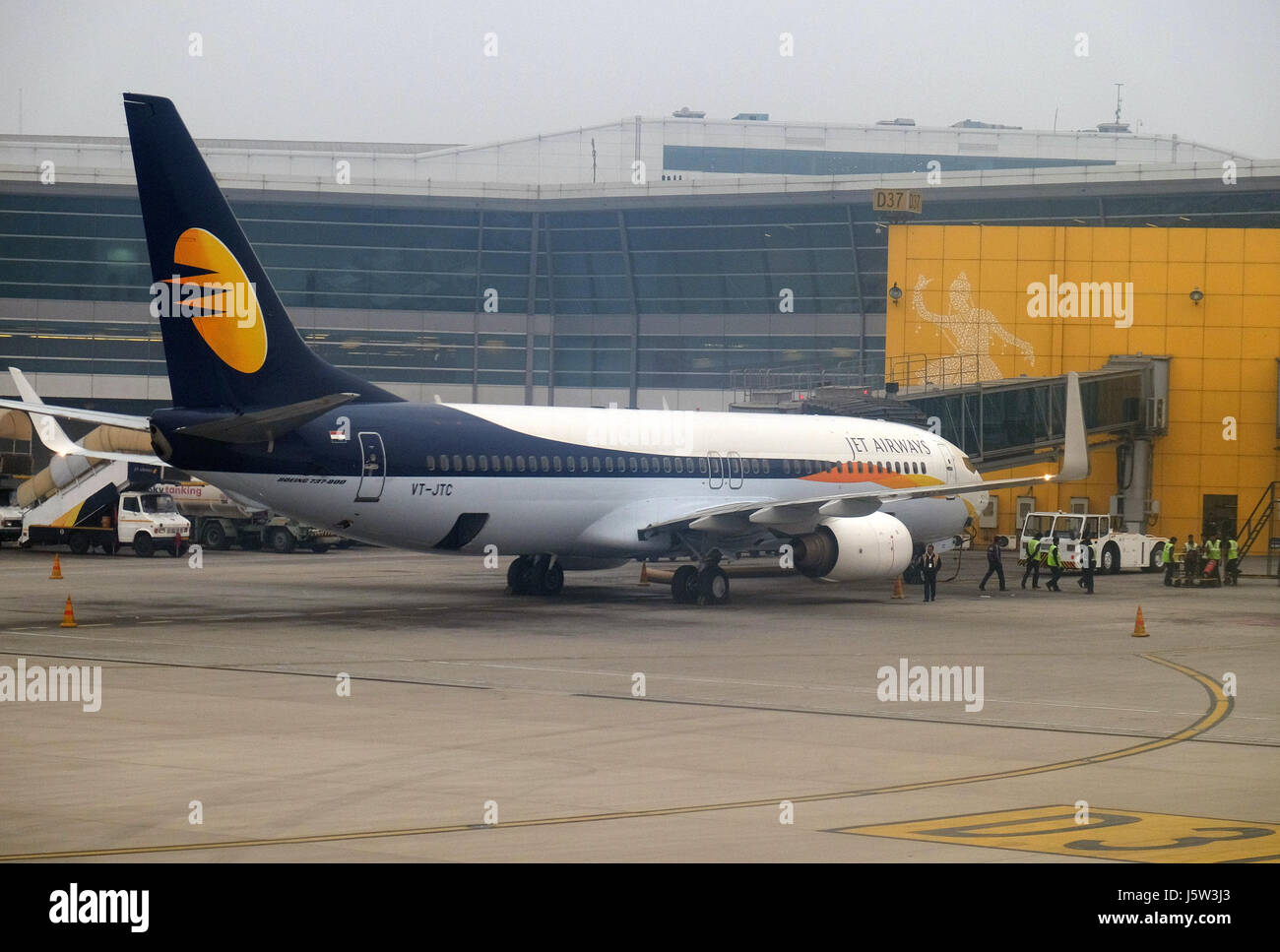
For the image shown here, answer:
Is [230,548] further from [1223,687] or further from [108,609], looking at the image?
[1223,687]

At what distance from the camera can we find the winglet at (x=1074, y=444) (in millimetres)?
31047

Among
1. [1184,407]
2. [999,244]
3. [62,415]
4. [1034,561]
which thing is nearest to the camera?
[62,415]

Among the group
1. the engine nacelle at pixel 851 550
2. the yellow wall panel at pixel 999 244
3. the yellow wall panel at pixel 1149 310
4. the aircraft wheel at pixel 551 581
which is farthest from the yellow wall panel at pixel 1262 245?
the aircraft wheel at pixel 551 581

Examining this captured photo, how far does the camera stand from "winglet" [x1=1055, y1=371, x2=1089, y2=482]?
31.0 meters

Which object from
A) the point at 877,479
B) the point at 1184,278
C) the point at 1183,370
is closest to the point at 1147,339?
the point at 1183,370

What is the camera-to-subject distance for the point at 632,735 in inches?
626

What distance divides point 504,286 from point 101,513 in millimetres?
32887

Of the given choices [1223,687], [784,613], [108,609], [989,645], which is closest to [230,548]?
[108,609]

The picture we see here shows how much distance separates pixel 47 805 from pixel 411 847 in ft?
10.8

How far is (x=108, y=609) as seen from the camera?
29.5 metres

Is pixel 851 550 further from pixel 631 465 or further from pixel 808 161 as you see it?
pixel 808 161

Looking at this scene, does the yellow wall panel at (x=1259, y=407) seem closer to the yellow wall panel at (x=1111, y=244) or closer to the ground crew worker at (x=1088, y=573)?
the yellow wall panel at (x=1111, y=244)

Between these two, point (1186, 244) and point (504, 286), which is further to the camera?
point (504, 286)

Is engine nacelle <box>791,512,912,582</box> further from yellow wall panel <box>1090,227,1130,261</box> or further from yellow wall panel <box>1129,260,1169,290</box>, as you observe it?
yellow wall panel <box>1090,227,1130,261</box>
